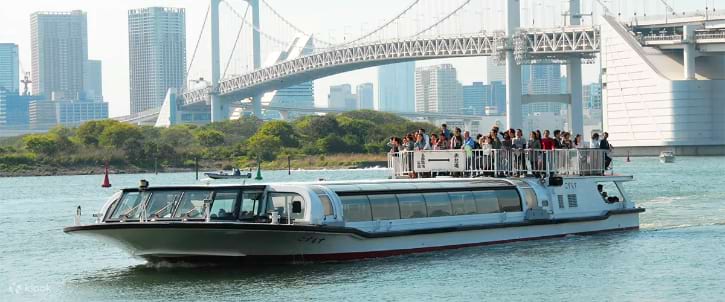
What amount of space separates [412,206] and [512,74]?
93277mm

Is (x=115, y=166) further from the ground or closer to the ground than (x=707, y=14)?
closer to the ground

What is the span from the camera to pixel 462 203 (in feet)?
83.3

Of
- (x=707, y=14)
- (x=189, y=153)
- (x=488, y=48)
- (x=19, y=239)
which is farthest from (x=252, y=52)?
(x=19, y=239)

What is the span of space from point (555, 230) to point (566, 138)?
6.60 feet

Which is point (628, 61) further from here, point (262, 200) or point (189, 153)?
point (262, 200)

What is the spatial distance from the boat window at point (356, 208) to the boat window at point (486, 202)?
281 cm

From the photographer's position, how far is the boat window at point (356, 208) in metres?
23.2

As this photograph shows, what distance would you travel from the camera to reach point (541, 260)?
24062 mm

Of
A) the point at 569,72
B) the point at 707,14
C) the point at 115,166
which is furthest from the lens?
the point at 569,72

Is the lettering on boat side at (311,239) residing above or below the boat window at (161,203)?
below

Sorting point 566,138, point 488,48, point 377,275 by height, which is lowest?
point 377,275

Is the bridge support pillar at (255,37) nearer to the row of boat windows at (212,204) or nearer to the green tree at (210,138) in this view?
the green tree at (210,138)

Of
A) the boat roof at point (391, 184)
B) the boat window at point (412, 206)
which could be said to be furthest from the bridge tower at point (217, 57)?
the boat window at point (412, 206)

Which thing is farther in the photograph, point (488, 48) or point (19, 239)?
point (488, 48)
